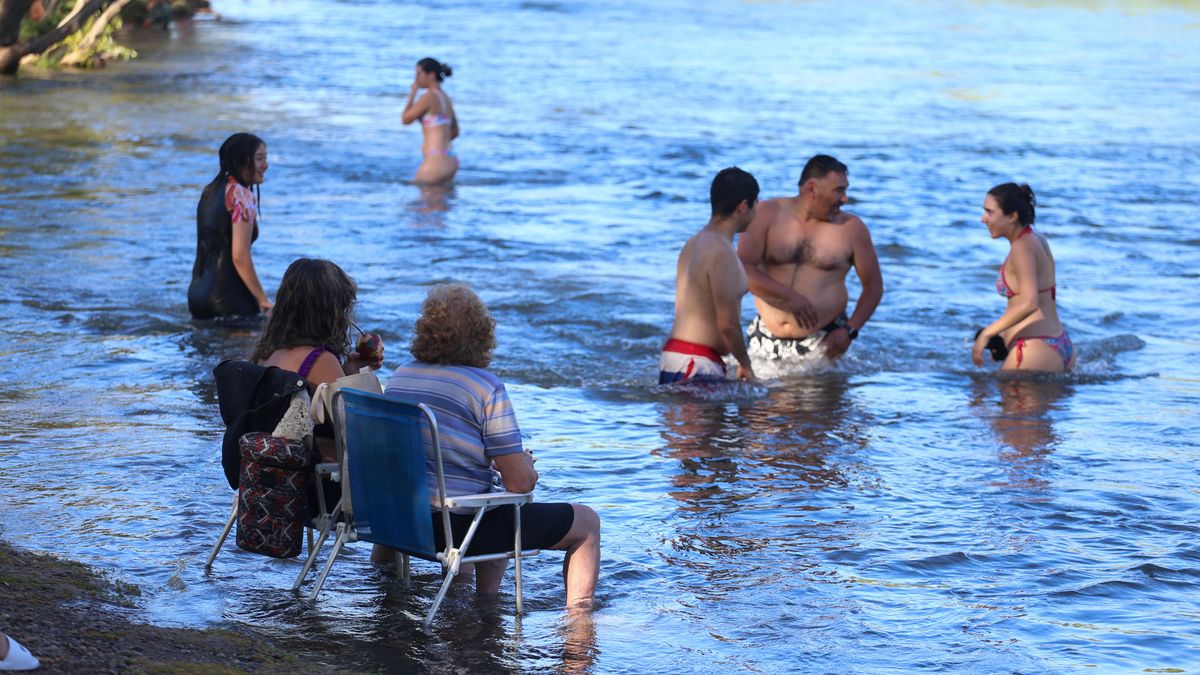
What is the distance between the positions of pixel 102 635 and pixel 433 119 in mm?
13236

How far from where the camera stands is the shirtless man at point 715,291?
8.48m

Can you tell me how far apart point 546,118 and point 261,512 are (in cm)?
2163

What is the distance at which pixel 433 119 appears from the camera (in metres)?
17.6

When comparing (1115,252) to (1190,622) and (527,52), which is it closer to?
(1190,622)

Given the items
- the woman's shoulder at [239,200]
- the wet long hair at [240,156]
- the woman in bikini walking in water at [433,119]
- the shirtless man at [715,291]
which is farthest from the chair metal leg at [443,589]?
the woman in bikini walking in water at [433,119]

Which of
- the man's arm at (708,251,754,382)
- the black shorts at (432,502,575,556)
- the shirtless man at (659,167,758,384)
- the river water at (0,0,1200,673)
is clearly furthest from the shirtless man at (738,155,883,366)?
the black shorts at (432,502,575,556)

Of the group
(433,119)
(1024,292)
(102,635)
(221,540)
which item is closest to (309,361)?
(221,540)

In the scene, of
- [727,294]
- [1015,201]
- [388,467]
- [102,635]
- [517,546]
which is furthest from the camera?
[1015,201]

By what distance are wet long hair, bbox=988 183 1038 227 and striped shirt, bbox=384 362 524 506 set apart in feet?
16.5

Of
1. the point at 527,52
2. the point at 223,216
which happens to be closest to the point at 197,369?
the point at 223,216

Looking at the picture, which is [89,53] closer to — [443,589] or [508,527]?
[508,527]

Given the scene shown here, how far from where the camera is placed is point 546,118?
26578 mm

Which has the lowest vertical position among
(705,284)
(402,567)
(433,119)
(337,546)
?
(402,567)

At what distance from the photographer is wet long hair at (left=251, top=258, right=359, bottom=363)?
562cm
